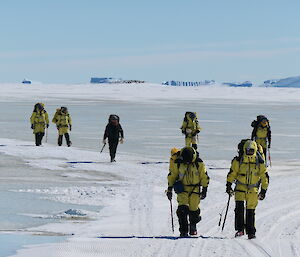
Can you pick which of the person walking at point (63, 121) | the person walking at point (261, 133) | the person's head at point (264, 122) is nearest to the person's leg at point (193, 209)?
the person's head at point (264, 122)

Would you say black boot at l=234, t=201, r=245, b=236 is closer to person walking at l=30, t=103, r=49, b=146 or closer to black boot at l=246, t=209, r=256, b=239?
black boot at l=246, t=209, r=256, b=239

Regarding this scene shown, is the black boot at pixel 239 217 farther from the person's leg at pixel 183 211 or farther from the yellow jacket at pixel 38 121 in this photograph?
the yellow jacket at pixel 38 121

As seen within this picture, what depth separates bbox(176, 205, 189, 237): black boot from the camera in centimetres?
1024

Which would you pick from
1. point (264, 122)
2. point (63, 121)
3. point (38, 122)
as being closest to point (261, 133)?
point (264, 122)

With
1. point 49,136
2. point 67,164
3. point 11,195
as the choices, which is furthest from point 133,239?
point 49,136

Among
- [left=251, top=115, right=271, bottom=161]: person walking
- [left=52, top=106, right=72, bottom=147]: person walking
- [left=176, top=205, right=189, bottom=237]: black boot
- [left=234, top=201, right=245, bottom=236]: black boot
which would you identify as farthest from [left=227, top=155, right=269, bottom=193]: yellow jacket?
[left=52, top=106, right=72, bottom=147]: person walking

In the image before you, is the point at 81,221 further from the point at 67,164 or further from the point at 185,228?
the point at 67,164

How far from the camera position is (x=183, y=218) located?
33.7ft

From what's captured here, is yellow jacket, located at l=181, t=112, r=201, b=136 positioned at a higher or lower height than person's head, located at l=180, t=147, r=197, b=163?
higher

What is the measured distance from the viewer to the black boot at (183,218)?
33.6 feet

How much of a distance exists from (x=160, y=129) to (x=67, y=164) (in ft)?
42.9

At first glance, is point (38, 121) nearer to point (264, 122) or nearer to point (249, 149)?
point (264, 122)

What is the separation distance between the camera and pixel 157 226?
11.3 meters

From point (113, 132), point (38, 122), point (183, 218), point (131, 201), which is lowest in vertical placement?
point (131, 201)
